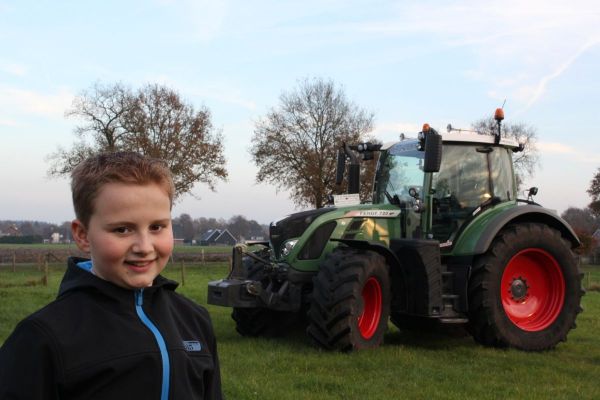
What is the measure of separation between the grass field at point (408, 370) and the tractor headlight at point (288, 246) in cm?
99

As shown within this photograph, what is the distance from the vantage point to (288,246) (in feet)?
25.3

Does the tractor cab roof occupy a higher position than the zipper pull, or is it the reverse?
the tractor cab roof

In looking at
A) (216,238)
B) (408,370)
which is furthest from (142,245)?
(216,238)

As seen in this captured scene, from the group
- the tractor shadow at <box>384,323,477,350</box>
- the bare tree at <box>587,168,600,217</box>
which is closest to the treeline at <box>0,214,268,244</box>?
the bare tree at <box>587,168,600,217</box>

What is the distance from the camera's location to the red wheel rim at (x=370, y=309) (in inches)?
280

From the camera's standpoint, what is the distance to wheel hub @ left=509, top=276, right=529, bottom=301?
312 inches

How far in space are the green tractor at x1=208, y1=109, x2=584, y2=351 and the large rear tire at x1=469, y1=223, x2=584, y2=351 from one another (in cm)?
1

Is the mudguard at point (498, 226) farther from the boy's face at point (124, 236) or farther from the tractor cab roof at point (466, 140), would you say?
the boy's face at point (124, 236)

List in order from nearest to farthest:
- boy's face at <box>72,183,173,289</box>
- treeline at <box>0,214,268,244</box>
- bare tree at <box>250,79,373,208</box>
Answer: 1. boy's face at <box>72,183,173,289</box>
2. bare tree at <box>250,79,373,208</box>
3. treeline at <box>0,214,268,244</box>

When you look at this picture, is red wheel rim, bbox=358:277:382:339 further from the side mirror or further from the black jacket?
the black jacket

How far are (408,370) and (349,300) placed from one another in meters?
0.90

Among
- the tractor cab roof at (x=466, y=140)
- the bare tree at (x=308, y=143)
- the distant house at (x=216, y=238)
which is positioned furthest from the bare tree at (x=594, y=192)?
the distant house at (x=216, y=238)

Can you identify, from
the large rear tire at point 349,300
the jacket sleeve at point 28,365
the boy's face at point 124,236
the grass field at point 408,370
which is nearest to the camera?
the jacket sleeve at point 28,365

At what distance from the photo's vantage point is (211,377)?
2.03 meters
